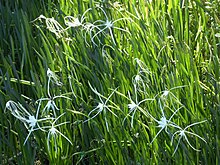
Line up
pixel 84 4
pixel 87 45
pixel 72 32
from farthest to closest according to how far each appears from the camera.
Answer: pixel 84 4
pixel 72 32
pixel 87 45

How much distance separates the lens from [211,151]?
125cm

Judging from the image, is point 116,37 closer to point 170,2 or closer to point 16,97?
point 170,2

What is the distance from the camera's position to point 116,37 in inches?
63.4

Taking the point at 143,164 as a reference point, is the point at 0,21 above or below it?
above

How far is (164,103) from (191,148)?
5.7 inches

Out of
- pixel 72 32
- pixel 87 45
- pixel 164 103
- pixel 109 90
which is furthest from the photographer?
pixel 72 32

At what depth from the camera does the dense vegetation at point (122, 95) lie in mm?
1266

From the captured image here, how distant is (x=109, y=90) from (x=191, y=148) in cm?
29

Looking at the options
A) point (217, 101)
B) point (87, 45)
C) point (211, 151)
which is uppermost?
point (87, 45)

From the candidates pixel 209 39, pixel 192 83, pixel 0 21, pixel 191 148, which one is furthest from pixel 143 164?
pixel 0 21

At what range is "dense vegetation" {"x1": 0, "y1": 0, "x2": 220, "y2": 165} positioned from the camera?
4.15 ft

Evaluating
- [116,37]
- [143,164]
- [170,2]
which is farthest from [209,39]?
[143,164]

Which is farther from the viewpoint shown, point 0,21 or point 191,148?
point 0,21

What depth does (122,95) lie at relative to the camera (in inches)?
50.6
